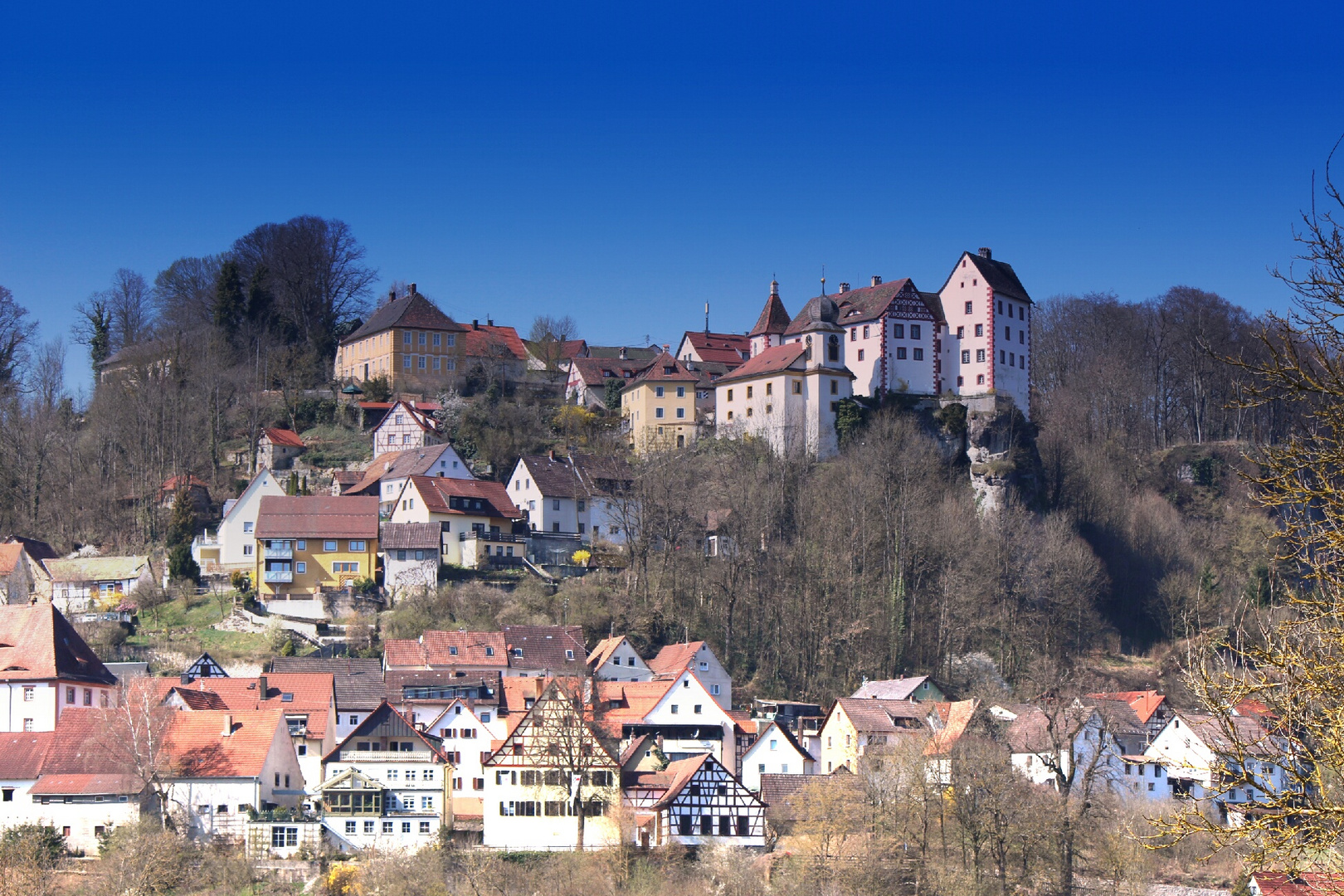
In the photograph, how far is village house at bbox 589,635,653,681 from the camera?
5632 cm

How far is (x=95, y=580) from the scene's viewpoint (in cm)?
6322

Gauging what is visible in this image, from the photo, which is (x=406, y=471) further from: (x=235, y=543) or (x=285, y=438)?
(x=285, y=438)

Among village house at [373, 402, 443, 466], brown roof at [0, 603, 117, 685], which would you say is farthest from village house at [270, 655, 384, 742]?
village house at [373, 402, 443, 466]

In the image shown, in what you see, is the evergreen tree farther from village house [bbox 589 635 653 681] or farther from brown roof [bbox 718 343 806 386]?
village house [bbox 589 635 653 681]

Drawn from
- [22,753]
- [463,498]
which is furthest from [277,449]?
[22,753]

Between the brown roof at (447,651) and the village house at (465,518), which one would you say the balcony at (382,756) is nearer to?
the brown roof at (447,651)

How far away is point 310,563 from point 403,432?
1579cm

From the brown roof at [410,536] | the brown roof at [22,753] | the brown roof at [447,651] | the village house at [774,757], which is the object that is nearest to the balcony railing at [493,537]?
the brown roof at [410,536]

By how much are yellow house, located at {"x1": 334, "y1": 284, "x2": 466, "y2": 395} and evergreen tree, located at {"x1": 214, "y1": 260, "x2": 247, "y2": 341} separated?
269 inches

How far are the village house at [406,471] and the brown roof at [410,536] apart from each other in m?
4.41

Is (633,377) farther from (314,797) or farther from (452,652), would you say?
(314,797)

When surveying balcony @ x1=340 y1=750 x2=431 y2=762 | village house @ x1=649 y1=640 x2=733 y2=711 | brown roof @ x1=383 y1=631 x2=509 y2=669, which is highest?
brown roof @ x1=383 y1=631 x2=509 y2=669

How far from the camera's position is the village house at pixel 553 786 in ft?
146

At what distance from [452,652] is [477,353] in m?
36.7
